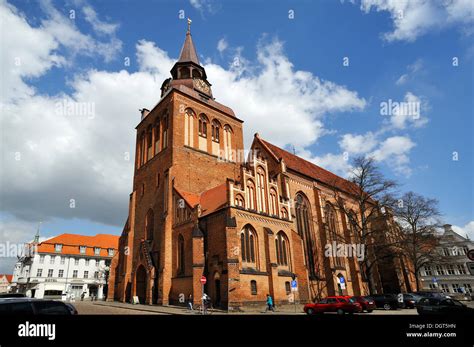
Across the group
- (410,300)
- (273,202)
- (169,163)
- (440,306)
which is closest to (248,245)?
(273,202)

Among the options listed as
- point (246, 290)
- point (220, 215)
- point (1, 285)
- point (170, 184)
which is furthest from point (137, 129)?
point (1, 285)

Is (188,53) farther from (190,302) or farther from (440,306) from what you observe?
(440,306)

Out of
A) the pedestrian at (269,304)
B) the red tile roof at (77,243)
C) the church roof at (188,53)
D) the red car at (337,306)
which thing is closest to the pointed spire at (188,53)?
the church roof at (188,53)

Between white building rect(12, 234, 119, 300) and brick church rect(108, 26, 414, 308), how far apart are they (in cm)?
2455

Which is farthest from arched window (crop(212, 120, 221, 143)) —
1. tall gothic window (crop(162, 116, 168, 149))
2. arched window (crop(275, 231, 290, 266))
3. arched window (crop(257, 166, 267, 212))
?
arched window (crop(275, 231, 290, 266))

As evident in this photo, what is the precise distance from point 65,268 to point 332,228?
4404cm

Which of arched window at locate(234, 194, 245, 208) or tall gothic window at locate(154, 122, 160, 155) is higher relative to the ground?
tall gothic window at locate(154, 122, 160, 155)

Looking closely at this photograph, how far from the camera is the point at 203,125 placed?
3209cm

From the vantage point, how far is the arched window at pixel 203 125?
3152cm

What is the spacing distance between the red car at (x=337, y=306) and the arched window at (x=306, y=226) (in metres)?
9.67

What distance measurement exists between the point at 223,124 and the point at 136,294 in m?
20.0

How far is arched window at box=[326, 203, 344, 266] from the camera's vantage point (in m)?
29.6

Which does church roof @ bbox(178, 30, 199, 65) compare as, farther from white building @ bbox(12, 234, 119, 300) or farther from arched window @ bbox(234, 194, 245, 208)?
white building @ bbox(12, 234, 119, 300)

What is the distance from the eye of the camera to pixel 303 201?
30219mm
